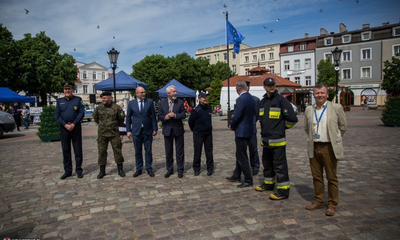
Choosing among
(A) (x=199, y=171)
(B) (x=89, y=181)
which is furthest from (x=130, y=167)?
(A) (x=199, y=171)

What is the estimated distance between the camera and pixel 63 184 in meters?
5.67

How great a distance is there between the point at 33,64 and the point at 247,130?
4144cm

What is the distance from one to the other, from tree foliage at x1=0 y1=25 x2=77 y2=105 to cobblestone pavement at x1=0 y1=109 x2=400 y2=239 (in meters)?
35.5

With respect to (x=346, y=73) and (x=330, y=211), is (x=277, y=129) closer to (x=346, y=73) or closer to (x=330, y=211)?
(x=330, y=211)

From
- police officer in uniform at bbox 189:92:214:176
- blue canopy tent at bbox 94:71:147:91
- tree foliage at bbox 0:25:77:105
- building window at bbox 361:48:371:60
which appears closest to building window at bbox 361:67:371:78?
building window at bbox 361:48:371:60

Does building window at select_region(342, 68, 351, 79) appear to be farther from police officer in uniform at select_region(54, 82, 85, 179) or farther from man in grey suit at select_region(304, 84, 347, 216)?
police officer in uniform at select_region(54, 82, 85, 179)

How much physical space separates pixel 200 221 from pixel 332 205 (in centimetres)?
190

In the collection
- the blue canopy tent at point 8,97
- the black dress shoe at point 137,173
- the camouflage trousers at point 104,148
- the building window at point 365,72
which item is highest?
the building window at point 365,72

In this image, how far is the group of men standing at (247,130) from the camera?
3.84 metres

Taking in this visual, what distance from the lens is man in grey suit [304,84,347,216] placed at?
376 centimetres

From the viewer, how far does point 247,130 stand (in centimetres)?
506

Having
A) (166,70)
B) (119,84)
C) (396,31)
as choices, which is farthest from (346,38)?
(119,84)

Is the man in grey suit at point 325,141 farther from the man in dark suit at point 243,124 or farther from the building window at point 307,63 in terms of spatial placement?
the building window at point 307,63

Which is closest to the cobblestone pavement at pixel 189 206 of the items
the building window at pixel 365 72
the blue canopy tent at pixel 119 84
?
the blue canopy tent at pixel 119 84
